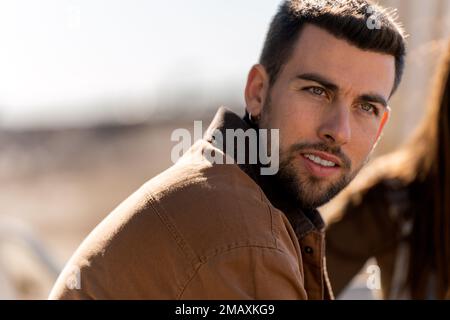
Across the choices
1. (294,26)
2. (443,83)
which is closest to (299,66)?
(294,26)

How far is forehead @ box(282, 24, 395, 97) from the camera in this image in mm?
1981

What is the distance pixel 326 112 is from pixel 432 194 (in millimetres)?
1172

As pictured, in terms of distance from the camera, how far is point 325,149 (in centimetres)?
199

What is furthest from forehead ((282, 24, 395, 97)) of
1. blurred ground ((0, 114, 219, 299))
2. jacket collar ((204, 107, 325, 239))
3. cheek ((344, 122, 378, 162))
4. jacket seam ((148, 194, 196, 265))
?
blurred ground ((0, 114, 219, 299))

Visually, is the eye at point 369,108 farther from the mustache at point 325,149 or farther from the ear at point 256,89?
the ear at point 256,89

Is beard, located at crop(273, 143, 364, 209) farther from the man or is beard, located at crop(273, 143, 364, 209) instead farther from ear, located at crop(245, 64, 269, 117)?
ear, located at crop(245, 64, 269, 117)

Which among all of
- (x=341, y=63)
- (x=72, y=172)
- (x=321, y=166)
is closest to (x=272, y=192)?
(x=321, y=166)

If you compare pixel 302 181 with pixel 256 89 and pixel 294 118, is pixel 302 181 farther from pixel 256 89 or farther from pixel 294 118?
pixel 256 89

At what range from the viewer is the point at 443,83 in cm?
307

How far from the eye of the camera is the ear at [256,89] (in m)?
2.20

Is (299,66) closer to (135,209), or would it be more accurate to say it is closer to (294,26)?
(294,26)
